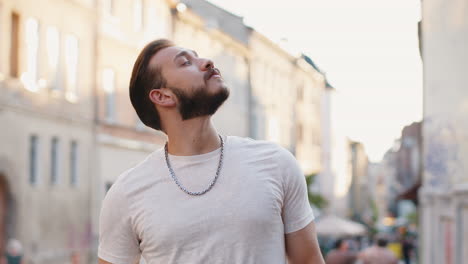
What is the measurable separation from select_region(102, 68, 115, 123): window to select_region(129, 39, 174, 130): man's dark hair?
26.8 metres

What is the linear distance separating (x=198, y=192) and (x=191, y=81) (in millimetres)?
340

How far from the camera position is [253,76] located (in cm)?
4859

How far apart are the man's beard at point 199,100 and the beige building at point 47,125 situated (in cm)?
2024

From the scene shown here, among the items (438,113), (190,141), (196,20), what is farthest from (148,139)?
(190,141)

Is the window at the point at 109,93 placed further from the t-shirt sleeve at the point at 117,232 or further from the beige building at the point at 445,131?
the t-shirt sleeve at the point at 117,232

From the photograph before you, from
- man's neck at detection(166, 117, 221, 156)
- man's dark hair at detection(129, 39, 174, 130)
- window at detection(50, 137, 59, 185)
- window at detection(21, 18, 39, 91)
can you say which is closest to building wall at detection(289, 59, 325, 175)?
window at detection(50, 137, 59, 185)

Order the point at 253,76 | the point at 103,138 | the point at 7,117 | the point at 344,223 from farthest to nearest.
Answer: the point at 253,76
the point at 344,223
the point at 103,138
the point at 7,117

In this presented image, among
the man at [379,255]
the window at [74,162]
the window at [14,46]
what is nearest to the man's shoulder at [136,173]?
the man at [379,255]

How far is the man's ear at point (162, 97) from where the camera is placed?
3.06 metres

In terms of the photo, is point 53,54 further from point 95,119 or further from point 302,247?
point 302,247

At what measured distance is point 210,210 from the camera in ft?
9.57

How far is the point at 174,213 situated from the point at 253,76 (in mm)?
45776

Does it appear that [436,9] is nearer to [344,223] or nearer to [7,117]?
[7,117]

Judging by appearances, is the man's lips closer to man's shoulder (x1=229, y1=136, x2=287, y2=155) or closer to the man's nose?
the man's nose
